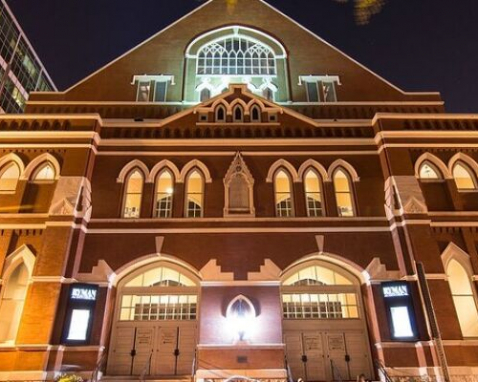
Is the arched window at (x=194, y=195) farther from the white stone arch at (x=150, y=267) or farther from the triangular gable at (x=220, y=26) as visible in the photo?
the triangular gable at (x=220, y=26)

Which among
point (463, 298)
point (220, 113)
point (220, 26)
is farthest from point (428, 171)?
point (220, 26)

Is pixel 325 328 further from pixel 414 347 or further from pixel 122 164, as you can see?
pixel 122 164

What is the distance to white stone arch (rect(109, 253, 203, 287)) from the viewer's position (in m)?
16.9

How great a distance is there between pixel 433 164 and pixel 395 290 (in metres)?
6.51

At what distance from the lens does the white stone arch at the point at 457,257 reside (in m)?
16.6

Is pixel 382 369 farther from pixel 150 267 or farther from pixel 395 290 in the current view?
pixel 150 267

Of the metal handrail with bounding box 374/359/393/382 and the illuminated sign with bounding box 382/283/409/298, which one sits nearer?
the metal handrail with bounding box 374/359/393/382

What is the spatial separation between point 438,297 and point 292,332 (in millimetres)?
5850

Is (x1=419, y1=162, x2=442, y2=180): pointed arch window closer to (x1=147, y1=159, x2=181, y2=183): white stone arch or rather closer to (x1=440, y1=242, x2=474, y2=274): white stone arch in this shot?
(x1=440, y1=242, x2=474, y2=274): white stone arch

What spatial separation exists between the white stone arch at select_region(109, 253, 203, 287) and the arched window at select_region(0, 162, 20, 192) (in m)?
6.32

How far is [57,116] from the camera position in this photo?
19.4m

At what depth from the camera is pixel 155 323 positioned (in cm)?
1705

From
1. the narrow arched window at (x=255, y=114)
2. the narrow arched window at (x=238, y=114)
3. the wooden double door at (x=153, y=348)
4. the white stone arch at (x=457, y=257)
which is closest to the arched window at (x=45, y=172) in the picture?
the wooden double door at (x=153, y=348)

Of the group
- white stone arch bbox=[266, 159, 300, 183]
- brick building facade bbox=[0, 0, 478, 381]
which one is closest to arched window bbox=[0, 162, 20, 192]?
brick building facade bbox=[0, 0, 478, 381]
